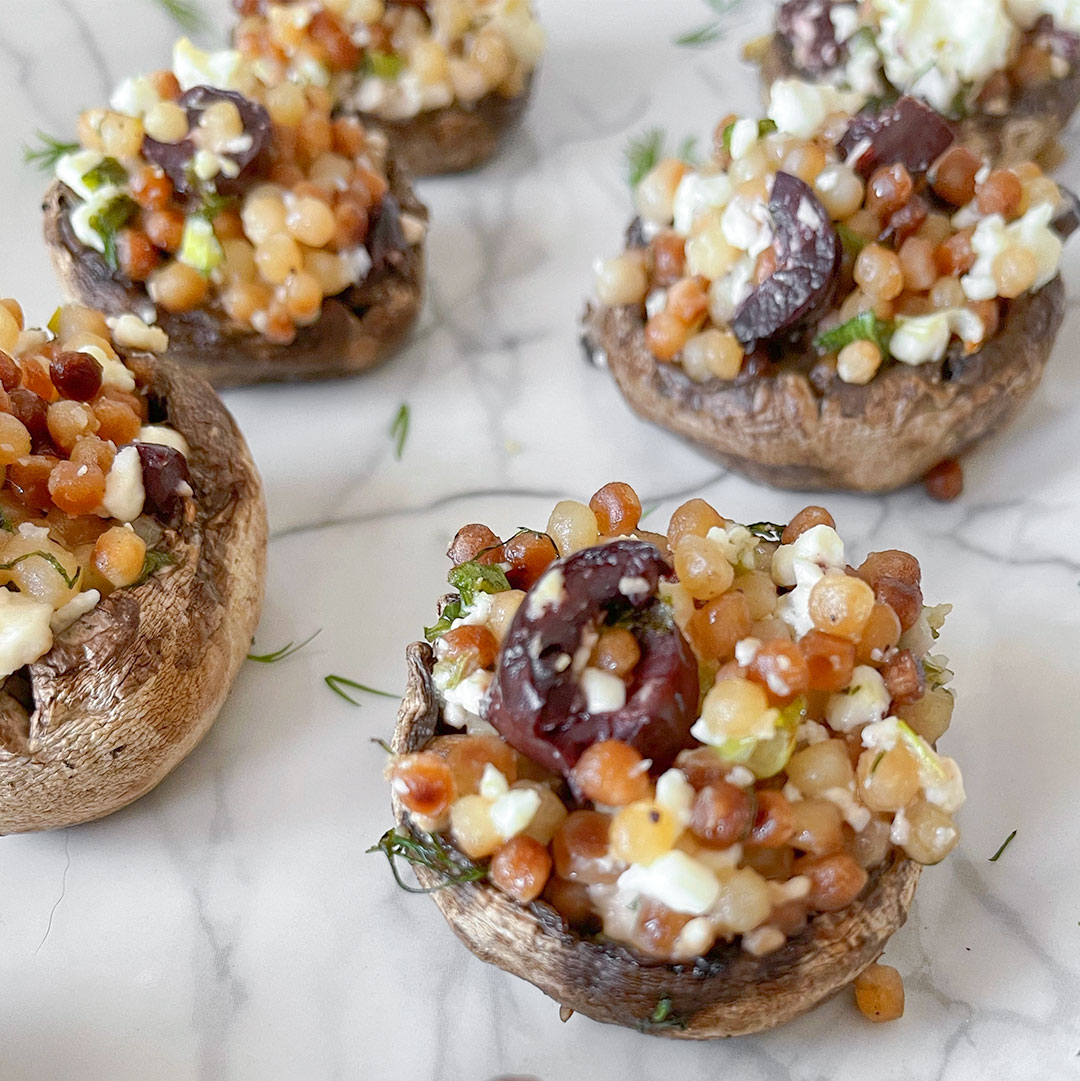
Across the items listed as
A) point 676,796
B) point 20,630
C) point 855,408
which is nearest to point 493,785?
point 676,796

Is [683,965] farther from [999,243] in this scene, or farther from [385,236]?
[385,236]

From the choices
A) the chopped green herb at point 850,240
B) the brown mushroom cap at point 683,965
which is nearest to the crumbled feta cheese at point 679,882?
the brown mushroom cap at point 683,965

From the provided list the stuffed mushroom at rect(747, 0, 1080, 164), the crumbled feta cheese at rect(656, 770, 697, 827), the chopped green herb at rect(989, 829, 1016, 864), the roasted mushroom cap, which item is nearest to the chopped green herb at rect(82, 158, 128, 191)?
the roasted mushroom cap

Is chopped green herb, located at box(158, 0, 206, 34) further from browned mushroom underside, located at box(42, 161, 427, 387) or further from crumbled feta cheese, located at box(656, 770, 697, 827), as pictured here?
crumbled feta cheese, located at box(656, 770, 697, 827)

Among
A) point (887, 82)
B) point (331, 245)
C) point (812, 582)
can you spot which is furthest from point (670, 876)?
point (887, 82)

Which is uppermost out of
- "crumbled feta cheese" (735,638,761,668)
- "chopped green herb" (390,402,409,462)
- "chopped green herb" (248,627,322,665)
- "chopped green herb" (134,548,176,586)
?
"crumbled feta cheese" (735,638,761,668)

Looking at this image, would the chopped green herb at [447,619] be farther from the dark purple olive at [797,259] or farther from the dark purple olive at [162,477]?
the dark purple olive at [797,259]

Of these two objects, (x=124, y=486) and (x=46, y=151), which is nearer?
(x=124, y=486)
